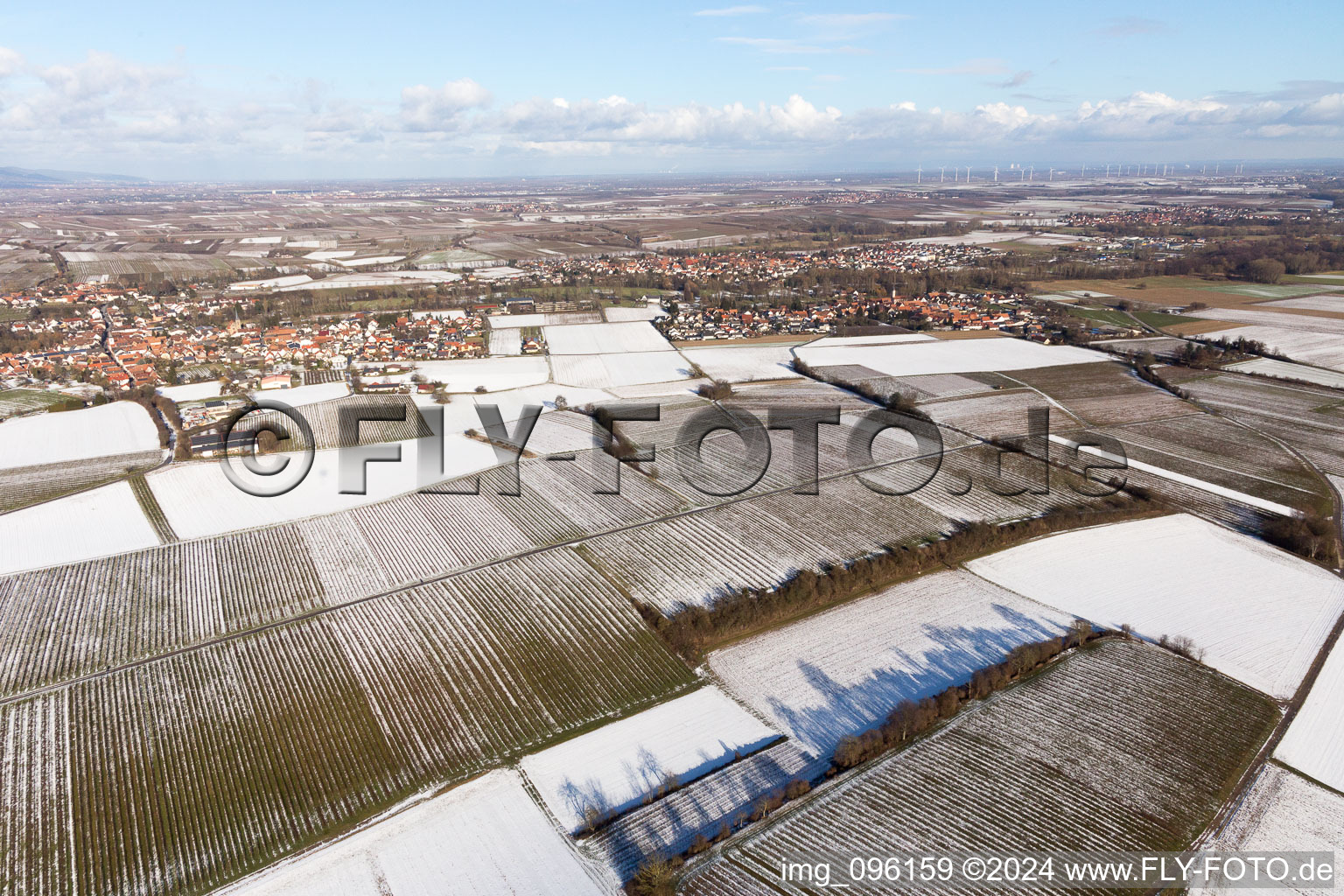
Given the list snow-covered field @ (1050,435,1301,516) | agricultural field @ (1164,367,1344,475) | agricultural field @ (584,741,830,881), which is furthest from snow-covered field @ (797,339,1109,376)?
agricultural field @ (584,741,830,881)

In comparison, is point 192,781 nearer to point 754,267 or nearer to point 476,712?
point 476,712

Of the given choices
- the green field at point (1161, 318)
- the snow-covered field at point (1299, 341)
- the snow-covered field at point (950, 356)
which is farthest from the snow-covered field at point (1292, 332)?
the snow-covered field at point (950, 356)

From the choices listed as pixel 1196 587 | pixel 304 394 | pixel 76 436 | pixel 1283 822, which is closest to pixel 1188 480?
pixel 1196 587

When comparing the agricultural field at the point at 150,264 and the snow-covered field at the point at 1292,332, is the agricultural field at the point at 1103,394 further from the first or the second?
the agricultural field at the point at 150,264

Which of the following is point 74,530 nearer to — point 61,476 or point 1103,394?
point 61,476

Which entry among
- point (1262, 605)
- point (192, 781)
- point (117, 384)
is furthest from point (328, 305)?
point (1262, 605)

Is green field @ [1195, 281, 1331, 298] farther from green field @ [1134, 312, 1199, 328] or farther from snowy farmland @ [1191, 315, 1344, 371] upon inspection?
green field @ [1134, 312, 1199, 328]
